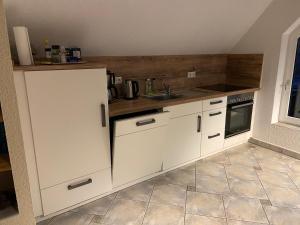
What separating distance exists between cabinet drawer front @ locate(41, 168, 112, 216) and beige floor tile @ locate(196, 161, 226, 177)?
109 cm

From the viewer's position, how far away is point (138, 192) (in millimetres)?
2400

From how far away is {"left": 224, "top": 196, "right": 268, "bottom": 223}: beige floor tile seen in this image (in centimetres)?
203

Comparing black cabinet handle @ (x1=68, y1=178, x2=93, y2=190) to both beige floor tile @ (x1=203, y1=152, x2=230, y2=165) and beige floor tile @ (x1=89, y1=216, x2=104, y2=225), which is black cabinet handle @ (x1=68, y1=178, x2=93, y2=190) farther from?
beige floor tile @ (x1=203, y1=152, x2=230, y2=165)

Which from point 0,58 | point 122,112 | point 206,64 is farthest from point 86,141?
point 206,64

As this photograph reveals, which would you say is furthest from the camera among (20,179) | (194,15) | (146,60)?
(146,60)

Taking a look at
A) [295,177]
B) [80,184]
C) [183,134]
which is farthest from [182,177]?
[295,177]

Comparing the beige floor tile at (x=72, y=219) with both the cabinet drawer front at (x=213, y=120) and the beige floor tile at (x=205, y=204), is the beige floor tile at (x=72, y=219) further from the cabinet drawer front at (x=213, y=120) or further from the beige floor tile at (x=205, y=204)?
the cabinet drawer front at (x=213, y=120)

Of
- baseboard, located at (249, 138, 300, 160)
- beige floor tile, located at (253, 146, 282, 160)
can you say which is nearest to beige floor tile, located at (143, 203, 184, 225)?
beige floor tile, located at (253, 146, 282, 160)

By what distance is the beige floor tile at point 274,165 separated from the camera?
284cm

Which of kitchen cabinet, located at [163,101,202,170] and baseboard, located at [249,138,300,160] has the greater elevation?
kitchen cabinet, located at [163,101,202,170]

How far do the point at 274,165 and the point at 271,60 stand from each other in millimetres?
1340

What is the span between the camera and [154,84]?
3104 mm

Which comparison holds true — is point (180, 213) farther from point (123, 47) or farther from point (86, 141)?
point (123, 47)

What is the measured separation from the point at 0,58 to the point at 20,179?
2.51 feet
